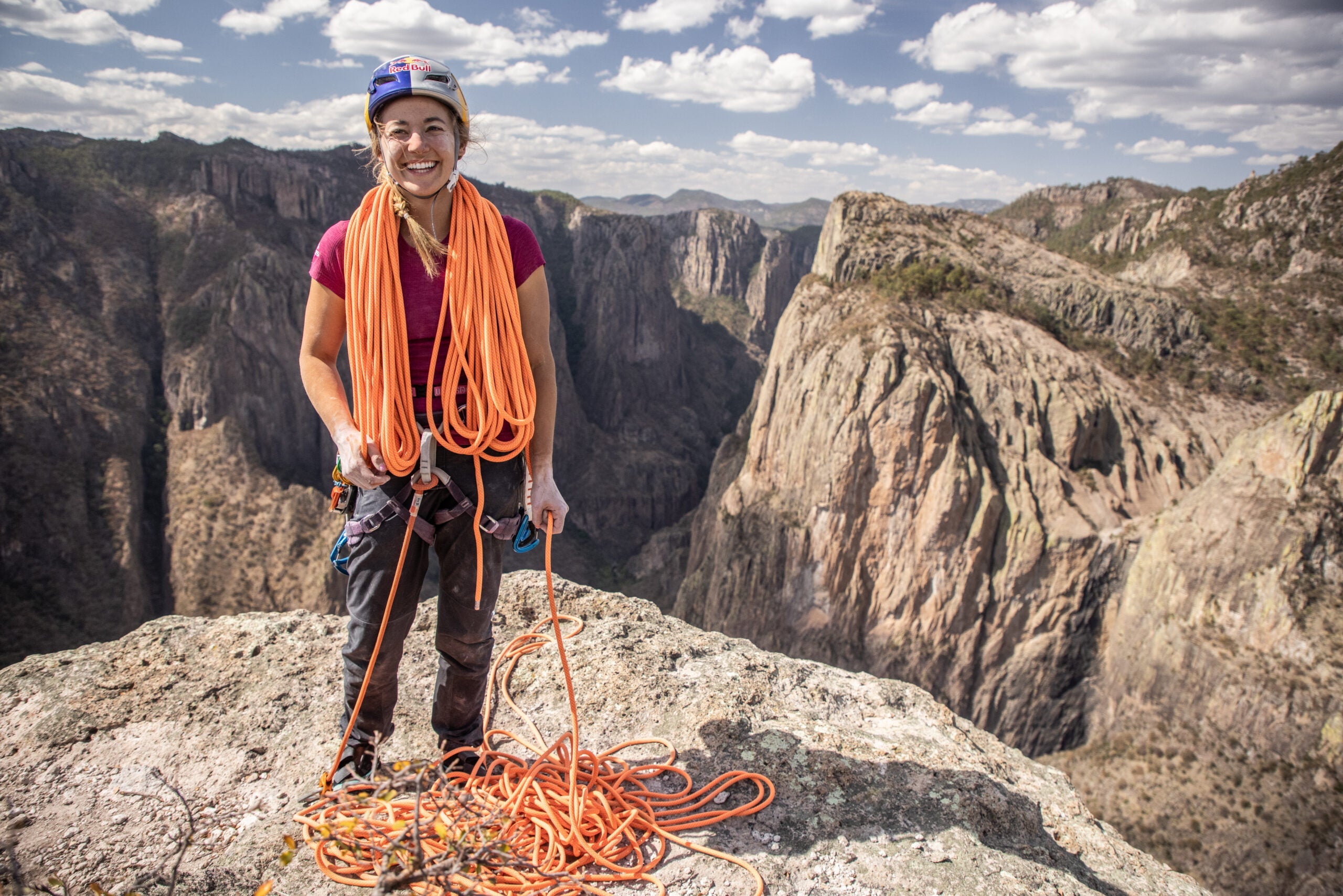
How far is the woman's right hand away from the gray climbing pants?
7.3 inches

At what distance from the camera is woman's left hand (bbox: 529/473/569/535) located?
339 cm

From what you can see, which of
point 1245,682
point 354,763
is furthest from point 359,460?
point 1245,682

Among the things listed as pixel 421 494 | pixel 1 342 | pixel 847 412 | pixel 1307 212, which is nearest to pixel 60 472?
pixel 1 342

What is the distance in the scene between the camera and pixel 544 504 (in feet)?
11.2

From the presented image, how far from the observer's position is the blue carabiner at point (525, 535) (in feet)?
11.3

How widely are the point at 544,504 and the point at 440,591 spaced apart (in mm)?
629

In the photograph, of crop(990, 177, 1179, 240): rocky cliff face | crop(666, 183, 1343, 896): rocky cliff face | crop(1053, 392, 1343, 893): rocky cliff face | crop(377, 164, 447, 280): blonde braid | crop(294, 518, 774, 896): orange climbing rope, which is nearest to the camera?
crop(294, 518, 774, 896): orange climbing rope

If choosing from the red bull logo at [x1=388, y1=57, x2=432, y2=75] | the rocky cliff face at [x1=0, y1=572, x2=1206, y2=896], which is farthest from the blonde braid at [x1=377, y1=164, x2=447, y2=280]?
the rocky cliff face at [x1=0, y1=572, x2=1206, y2=896]

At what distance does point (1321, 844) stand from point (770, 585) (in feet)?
56.5

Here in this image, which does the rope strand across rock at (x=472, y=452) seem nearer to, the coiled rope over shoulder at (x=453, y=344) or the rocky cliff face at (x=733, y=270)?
the coiled rope over shoulder at (x=453, y=344)

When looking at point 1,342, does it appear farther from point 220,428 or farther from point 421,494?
point 421,494

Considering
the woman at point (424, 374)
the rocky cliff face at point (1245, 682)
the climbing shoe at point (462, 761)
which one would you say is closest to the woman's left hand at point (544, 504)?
the woman at point (424, 374)

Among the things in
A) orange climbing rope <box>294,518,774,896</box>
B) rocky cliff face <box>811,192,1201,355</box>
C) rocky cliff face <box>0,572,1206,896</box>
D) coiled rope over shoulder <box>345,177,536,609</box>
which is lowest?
rocky cliff face <box>0,572,1206,896</box>

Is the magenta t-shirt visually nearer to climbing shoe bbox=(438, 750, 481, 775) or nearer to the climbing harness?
the climbing harness
